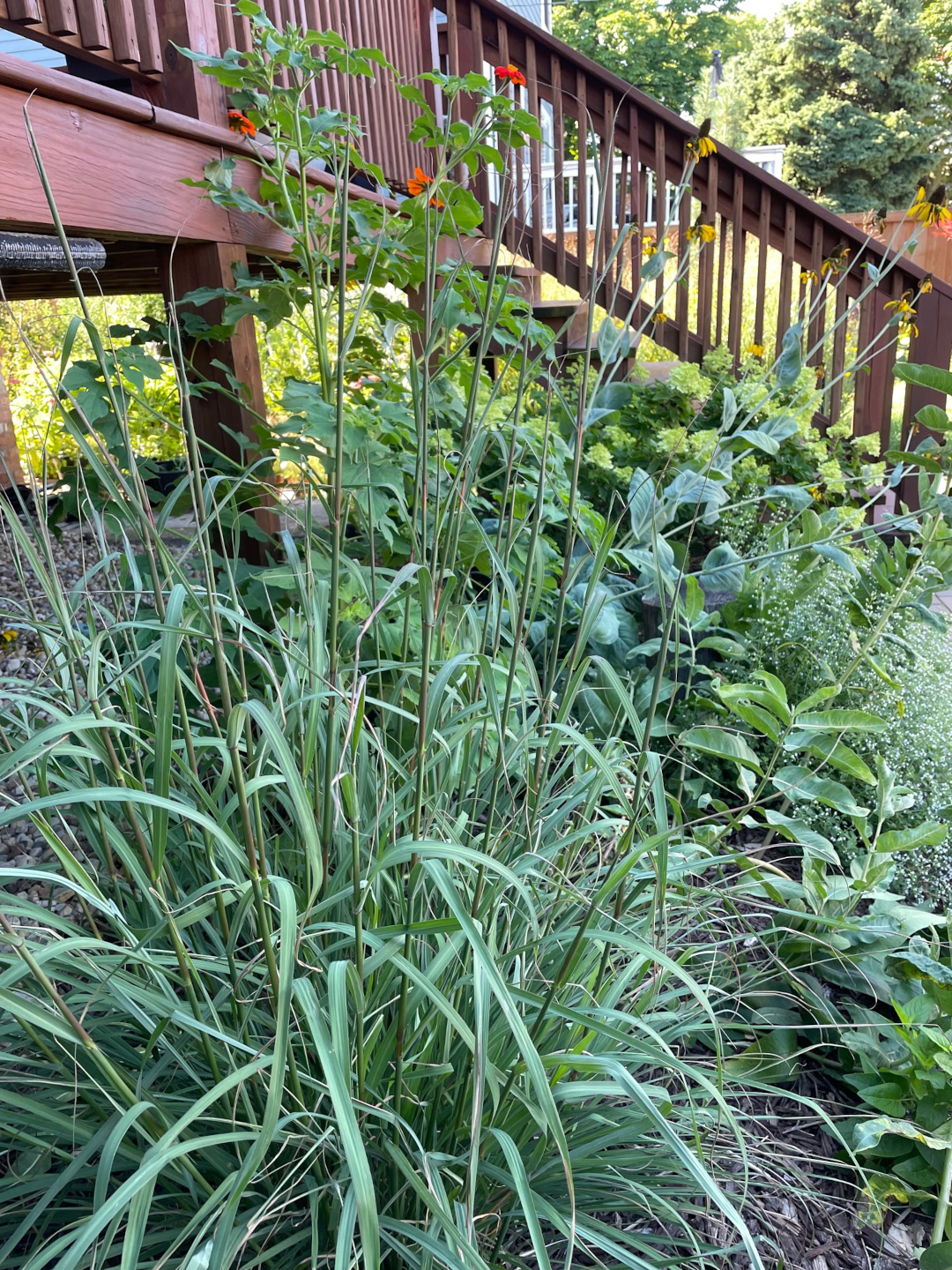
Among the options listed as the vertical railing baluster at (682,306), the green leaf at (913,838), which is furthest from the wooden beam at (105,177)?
the vertical railing baluster at (682,306)

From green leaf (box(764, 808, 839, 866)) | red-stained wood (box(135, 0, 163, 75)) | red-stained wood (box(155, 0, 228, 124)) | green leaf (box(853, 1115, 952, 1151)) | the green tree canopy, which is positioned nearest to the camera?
green leaf (box(853, 1115, 952, 1151))

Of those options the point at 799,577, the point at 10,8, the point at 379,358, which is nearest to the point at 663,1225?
the point at 799,577

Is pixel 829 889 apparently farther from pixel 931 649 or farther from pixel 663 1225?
pixel 931 649

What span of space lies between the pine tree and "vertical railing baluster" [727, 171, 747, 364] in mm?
17700

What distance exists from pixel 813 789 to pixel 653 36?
29365 mm

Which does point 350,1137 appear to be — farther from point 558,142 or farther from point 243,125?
point 558,142

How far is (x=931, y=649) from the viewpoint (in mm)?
2199

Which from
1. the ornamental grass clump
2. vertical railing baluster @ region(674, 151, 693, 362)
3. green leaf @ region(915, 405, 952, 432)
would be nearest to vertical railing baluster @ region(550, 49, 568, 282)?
vertical railing baluster @ region(674, 151, 693, 362)

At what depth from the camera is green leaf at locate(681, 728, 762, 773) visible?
1477 millimetres

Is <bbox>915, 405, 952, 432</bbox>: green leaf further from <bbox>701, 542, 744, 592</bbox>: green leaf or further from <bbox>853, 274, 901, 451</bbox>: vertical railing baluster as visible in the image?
<bbox>853, 274, 901, 451</bbox>: vertical railing baluster

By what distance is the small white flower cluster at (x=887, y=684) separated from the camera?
172cm

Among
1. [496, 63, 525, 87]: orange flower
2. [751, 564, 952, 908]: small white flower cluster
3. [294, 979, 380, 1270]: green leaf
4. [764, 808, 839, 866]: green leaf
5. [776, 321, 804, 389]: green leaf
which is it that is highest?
[496, 63, 525, 87]: orange flower

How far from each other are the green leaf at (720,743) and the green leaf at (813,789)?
6 cm

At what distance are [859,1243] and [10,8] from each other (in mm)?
2589
